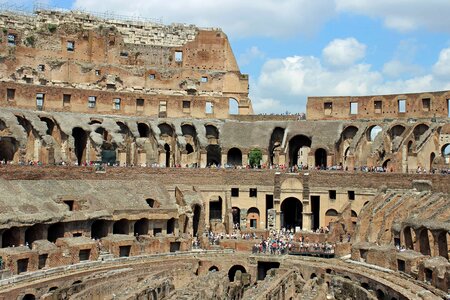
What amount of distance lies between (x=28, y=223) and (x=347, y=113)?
106 feet

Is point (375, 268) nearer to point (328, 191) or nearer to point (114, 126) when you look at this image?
point (328, 191)

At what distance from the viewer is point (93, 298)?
1205 inches

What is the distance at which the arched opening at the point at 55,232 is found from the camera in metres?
39.3

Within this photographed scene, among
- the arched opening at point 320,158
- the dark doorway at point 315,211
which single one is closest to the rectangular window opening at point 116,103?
the arched opening at point 320,158

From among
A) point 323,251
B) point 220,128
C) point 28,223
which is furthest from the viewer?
point 220,128

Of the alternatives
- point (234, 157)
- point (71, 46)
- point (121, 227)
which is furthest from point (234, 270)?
point (71, 46)

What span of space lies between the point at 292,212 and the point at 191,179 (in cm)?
1032

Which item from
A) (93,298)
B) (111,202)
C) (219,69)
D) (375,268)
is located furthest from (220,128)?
(93,298)

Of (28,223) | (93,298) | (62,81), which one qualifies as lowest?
(93,298)

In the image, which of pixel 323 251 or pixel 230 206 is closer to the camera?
pixel 323 251

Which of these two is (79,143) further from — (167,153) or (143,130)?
(167,153)

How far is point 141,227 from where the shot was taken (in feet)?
147

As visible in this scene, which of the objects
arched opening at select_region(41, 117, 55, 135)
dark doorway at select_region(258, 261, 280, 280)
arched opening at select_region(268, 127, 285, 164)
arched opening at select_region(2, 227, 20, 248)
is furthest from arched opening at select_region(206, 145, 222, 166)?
arched opening at select_region(2, 227, 20, 248)

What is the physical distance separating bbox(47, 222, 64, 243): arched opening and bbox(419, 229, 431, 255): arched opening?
2306 cm
